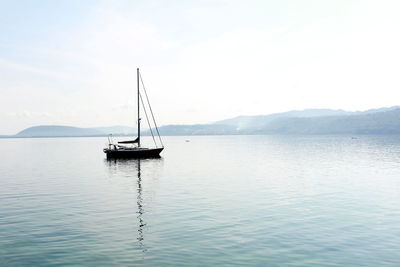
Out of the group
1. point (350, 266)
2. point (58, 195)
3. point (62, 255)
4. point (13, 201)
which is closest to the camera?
point (350, 266)

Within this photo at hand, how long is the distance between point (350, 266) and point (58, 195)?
3155cm

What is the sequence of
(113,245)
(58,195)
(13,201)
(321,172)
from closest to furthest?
(113,245)
(13,201)
(58,195)
(321,172)

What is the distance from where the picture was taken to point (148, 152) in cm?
9006

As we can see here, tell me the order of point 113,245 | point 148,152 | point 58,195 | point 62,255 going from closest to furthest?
point 62,255 → point 113,245 → point 58,195 → point 148,152

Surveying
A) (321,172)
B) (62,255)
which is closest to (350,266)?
(62,255)

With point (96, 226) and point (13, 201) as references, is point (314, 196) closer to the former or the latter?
point (96, 226)

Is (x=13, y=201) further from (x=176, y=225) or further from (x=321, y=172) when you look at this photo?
(x=321, y=172)

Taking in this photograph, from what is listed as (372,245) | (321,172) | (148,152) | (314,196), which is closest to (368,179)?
(321,172)

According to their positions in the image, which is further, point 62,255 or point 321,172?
point 321,172

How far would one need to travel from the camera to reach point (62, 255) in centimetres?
1842

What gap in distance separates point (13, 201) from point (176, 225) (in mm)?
20231

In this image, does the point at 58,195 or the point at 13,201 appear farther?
the point at 58,195

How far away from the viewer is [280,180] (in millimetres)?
48906

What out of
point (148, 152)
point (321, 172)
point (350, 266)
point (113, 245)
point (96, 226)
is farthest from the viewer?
point (148, 152)
